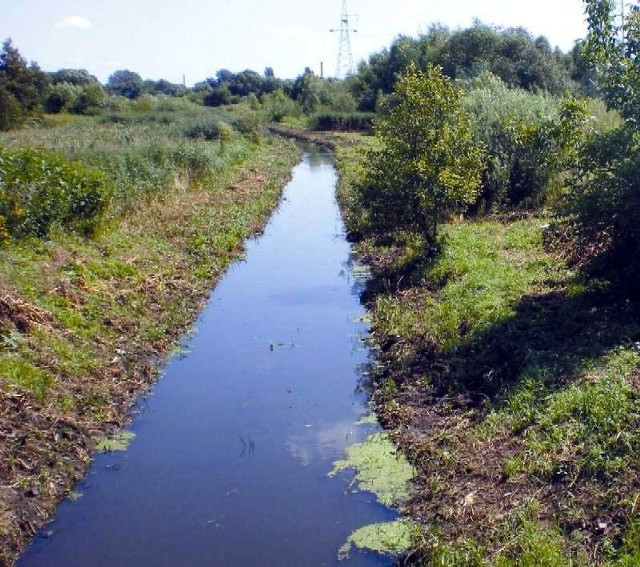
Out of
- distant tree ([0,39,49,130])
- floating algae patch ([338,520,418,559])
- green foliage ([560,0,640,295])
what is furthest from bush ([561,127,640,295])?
distant tree ([0,39,49,130])

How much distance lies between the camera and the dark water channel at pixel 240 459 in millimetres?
6250

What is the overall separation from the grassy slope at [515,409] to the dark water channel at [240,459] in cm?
64

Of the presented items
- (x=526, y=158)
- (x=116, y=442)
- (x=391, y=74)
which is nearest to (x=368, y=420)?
(x=116, y=442)

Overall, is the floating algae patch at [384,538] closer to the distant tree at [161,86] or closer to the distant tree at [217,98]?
the distant tree at [217,98]

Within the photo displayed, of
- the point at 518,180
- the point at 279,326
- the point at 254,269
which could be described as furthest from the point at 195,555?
the point at 518,180

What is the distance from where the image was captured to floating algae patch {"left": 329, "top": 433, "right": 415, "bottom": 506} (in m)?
6.99

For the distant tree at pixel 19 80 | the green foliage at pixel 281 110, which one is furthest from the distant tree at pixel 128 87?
the distant tree at pixel 19 80

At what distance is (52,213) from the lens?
12.8 m

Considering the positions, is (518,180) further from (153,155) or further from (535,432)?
(535,432)

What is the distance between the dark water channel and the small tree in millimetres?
1955

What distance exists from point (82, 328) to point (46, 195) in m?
3.62

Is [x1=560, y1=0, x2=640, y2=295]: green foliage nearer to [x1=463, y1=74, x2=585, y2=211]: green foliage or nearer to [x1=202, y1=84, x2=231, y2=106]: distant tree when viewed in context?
[x1=463, y1=74, x2=585, y2=211]: green foliage

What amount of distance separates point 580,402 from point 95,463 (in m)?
4.68

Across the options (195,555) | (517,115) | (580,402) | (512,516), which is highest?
(517,115)
